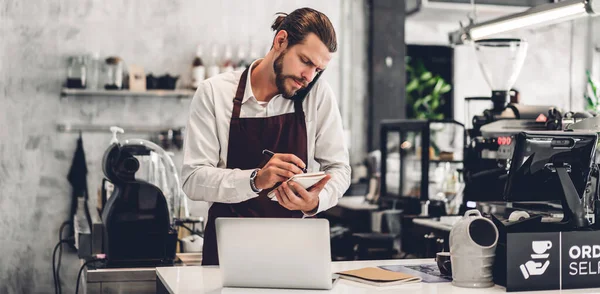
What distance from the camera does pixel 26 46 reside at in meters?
4.87

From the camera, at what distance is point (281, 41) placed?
244 cm

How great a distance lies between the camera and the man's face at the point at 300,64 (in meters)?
2.35

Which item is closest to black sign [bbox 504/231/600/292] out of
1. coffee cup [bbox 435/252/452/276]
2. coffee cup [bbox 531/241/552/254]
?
coffee cup [bbox 531/241/552/254]

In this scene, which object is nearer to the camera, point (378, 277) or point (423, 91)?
point (378, 277)

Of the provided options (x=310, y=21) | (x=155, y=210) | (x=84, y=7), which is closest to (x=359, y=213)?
(x=84, y=7)

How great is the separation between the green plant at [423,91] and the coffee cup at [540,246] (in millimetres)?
7238

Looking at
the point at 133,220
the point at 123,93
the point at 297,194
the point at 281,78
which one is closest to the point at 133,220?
the point at 133,220

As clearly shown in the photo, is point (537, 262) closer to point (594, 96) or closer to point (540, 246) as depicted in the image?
point (540, 246)

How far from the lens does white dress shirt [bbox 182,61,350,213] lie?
2332 millimetres

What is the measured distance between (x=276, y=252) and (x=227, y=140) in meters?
0.65

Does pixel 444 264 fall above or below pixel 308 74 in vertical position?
below

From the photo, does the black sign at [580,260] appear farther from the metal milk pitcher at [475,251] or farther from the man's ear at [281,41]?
the man's ear at [281,41]

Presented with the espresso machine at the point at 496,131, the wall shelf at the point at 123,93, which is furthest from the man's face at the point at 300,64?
the wall shelf at the point at 123,93

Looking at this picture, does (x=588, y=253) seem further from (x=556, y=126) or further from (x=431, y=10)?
(x=431, y=10)
